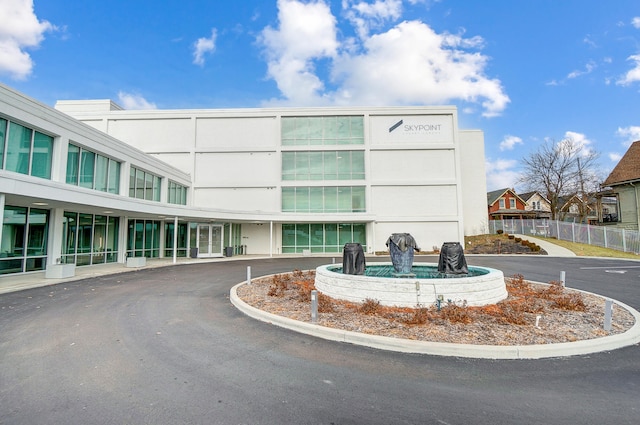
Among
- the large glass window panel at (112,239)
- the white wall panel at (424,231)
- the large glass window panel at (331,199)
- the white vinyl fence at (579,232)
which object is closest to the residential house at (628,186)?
the white vinyl fence at (579,232)

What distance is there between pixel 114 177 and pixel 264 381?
68.3 feet

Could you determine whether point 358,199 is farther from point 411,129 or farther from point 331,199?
point 411,129

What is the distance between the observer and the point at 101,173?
62.8 feet

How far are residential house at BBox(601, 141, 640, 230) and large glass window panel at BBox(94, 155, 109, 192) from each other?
4231cm

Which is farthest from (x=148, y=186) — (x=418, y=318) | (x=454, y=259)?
(x=418, y=318)

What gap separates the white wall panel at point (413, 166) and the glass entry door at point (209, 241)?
51.6ft

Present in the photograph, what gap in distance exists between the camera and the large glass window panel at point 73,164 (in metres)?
16.5

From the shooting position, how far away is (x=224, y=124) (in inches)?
1261

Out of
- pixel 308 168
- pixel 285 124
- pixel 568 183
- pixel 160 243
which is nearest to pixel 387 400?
A: pixel 160 243

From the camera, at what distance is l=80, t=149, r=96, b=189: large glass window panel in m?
17.5

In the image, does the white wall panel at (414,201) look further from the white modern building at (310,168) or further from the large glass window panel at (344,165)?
the large glass window panel at (344,165)

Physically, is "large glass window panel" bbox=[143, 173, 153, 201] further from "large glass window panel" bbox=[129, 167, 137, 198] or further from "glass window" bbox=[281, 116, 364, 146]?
"glass window" bbox=[281, 116, 364, 146]

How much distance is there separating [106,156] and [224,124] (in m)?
14.1

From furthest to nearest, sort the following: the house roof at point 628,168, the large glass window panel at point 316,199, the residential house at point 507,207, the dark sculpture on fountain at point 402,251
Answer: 1. the residential house at point 507,207
2. the large glass window panel at point 316,199
3. the house roof at point 628,168
4. the dark sculpture on fountain at point 402,251
